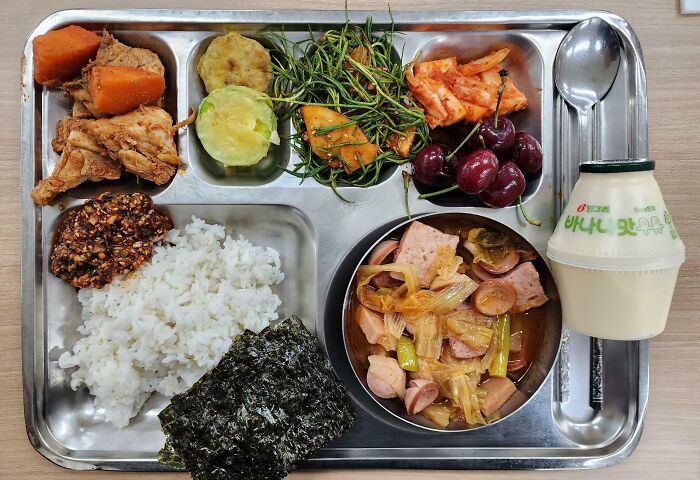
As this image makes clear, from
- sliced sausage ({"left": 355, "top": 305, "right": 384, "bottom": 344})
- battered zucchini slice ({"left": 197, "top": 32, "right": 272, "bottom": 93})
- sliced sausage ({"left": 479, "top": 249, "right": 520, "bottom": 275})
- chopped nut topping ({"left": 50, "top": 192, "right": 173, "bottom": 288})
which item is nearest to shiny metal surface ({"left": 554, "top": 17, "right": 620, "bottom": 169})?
sliced sausage ({"left": 479, "top": 249, "right": 520, "bottom": 275})

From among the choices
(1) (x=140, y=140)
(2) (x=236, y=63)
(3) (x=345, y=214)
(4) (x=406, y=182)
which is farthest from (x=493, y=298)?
(1) (x=140, y=140)

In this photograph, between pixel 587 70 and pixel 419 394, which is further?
pixel 587 70

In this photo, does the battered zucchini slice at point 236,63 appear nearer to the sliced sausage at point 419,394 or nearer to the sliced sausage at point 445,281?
the sliced sausage at point 445,281

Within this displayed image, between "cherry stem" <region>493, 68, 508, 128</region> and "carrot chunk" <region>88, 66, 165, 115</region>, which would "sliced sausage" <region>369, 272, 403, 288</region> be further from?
"carrot chunk" <region>88, 66, 165, 115</region>

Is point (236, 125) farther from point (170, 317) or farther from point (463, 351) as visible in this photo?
point (463, 351)

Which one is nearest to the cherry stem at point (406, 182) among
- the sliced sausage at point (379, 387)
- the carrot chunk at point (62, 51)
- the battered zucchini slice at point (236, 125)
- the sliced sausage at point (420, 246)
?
the sliced sausage at point (420, 246)

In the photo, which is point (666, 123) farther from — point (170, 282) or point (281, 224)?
point (170, 282)
